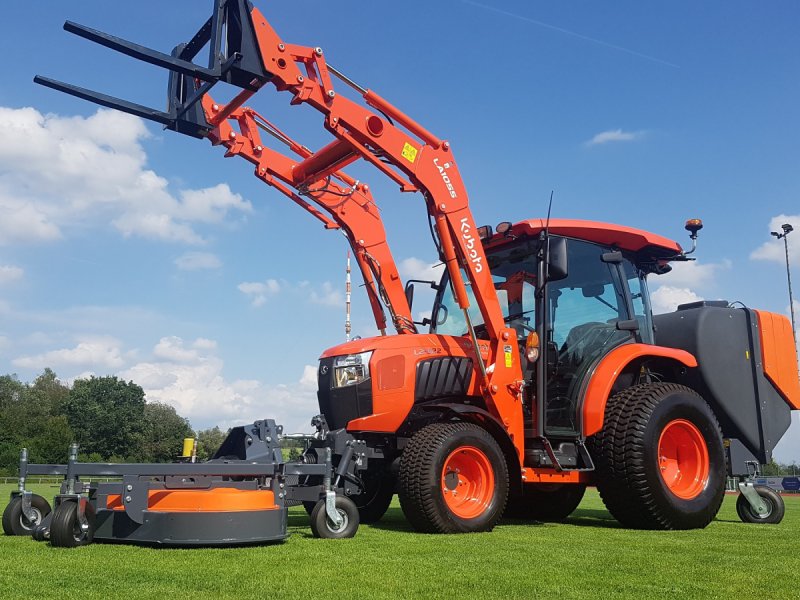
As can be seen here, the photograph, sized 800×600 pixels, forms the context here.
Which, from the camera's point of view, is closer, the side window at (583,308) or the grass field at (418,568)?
the grass field at (418,568)

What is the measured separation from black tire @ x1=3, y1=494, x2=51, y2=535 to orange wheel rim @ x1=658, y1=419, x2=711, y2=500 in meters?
5.90

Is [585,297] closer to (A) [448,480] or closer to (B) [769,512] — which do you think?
(A) [448,480]

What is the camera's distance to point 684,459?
26.7ft

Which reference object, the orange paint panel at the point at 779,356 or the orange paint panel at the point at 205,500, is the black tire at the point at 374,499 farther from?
the orange paint panel at the point at 779,356

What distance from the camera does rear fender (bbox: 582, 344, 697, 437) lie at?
7.60 meters

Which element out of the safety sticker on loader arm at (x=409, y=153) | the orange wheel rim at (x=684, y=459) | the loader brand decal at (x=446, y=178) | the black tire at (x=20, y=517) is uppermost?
the safety sticker on loader arm at (x=409, y=153)

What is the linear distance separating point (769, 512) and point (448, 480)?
4340 millimetres

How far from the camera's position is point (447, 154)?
318 inches

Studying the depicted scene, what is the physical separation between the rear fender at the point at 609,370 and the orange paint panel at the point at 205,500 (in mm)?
3385

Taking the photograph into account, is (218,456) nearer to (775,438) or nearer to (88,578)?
(88,578)

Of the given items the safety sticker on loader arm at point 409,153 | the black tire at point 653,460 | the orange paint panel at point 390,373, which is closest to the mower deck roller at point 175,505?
the orange paint panel at point 390,373

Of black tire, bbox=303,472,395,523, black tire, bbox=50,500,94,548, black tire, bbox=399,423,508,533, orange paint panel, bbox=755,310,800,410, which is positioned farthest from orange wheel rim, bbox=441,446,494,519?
orange paint panel, bbox=755,310,800,410

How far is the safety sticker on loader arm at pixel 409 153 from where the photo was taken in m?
7.82

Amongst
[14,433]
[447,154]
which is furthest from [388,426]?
[14,433]
